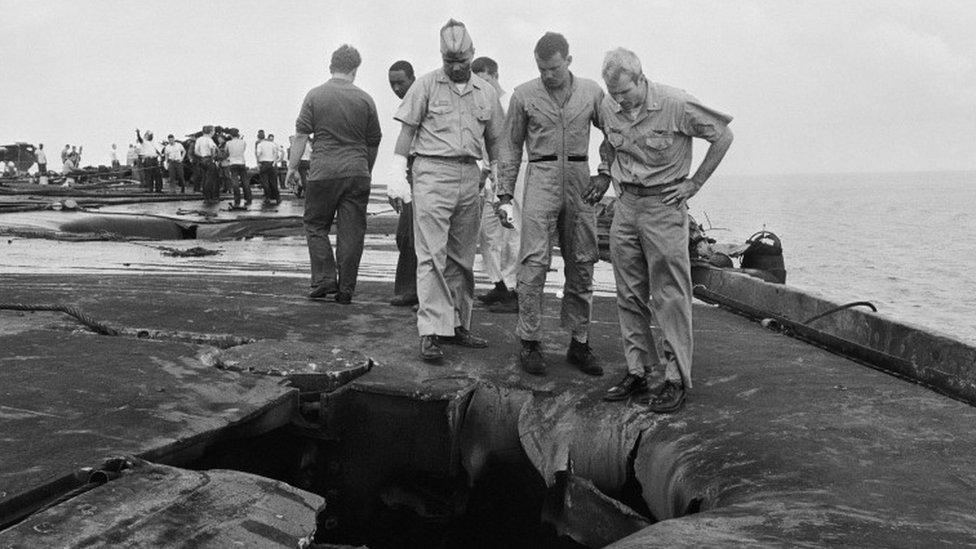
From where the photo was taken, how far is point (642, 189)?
495 centimetres

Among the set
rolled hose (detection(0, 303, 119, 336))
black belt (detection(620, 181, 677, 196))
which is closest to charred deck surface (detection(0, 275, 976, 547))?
rolled hose (detection(0, 303, 119, 336))

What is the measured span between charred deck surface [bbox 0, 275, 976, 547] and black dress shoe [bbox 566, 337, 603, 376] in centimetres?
10

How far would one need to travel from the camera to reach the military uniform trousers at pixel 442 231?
5.73 meters

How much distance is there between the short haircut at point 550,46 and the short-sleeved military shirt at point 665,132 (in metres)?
0.67

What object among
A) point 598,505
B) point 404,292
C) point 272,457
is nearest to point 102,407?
point 272,457

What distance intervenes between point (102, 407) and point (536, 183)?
2.63 m

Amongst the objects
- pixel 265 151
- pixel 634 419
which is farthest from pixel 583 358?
pixel 265 151

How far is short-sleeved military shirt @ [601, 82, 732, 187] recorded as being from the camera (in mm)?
4840

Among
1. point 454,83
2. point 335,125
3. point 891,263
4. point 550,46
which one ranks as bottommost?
point 891,263

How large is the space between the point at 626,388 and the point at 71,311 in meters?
3.63

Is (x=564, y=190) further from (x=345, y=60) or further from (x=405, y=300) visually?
(x=345, y=60)

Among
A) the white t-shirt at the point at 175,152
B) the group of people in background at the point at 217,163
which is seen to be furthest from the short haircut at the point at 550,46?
the white t-shirt at the point at 175,152

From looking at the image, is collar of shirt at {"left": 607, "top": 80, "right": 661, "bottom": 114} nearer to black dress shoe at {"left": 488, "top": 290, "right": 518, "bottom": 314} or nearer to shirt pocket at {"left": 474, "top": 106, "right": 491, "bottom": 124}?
shirt pocket at {"left": 474, "top": 106, "right": 491, "bottom": 124}

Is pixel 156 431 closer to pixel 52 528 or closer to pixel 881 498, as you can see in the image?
pixel 52 528
